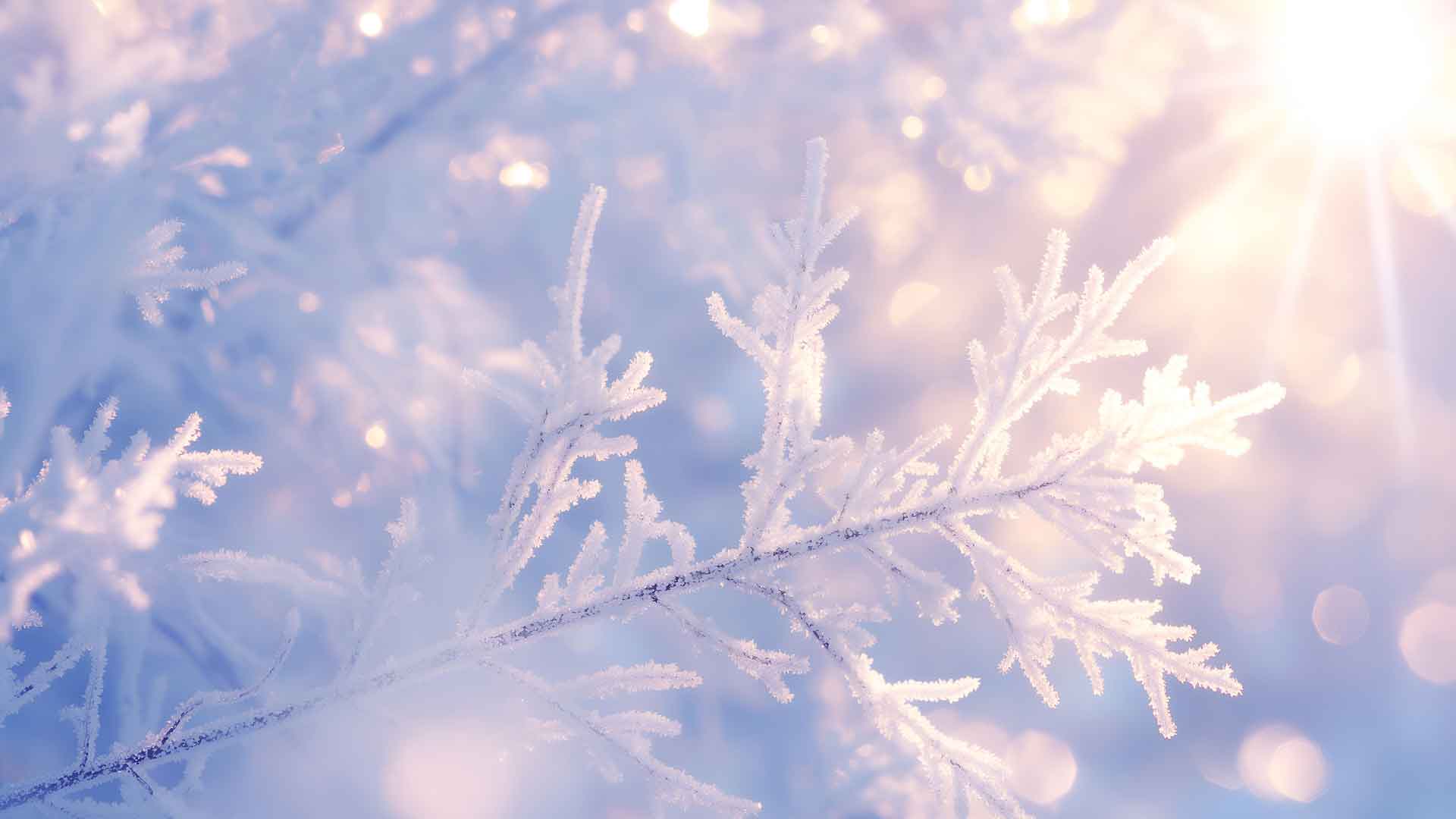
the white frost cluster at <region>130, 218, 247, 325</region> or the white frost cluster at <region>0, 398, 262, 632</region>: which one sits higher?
the white frost cluster at <region>130, 218, 247, 325</region>

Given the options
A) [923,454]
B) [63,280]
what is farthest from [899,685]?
[63,280]

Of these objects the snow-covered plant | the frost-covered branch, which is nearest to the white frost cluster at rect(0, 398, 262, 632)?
the snow-covered plant

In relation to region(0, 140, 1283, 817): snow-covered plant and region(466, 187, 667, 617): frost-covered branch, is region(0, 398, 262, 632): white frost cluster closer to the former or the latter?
region(0, 140, 1283, 817): snow-covered plant

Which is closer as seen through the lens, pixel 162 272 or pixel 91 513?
pixel 91 513

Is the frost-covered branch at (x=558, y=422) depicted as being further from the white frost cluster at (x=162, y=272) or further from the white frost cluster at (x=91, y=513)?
the white frost cluster at (x=162, y=272)

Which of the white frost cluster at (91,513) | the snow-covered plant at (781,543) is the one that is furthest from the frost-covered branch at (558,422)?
the white frost cluster at (91,513)

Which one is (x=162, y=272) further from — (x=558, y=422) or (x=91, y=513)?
(x=558, y=422)

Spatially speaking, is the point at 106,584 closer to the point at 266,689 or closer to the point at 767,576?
the point at 266,689

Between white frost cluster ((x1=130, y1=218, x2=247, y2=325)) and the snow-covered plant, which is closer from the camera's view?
the snow-covered plant

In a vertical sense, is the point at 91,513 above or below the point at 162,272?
below

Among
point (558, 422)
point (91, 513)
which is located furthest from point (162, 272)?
point (558, 422)

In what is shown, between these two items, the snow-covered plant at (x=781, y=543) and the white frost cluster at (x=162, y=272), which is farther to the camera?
the white frost cluster at (x=162, y=272)
